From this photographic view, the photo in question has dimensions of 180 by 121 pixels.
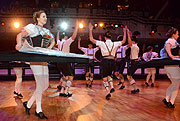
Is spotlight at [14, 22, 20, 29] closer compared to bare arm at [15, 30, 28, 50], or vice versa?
bare arm at [15, 30, 28, 50]

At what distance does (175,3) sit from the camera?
11148 mm

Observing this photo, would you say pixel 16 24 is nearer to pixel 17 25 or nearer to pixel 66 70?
pixel 17 25

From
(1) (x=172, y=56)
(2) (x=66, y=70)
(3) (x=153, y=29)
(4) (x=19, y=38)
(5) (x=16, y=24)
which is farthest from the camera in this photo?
(3) (x=153, y=29)

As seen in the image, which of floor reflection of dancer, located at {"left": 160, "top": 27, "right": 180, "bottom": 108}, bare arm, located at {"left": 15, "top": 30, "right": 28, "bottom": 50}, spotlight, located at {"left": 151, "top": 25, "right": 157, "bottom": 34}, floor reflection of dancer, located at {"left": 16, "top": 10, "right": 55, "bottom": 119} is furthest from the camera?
spotlight, located at {"left": 151, "top": 25, "right": 157, "bottom": 34}

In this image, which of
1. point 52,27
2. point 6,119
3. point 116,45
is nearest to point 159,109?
point 116,45

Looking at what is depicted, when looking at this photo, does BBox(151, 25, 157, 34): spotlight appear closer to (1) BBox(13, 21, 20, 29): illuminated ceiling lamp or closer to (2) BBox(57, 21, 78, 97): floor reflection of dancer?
(2) BBox(57, 21, 78, 97): floor reflection of dancer

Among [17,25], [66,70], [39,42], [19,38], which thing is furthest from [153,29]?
[19,38]

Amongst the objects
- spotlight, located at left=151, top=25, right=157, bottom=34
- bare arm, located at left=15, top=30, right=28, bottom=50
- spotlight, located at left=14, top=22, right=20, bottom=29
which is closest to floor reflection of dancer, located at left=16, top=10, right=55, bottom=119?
bare arm, located at left=15, top=30, right=28, bottom=50

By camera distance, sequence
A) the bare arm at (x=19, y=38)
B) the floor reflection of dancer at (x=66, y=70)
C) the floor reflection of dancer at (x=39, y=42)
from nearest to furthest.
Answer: the bare arm at (x=19, y=38)
the floor reflection of dancer at (x=39, y=42)
the floor reflection of dancer at (x=66, y=70)

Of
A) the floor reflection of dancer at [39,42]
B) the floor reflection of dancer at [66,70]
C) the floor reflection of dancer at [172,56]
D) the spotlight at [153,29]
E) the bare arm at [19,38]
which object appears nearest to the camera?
the bare arm at [19,38]

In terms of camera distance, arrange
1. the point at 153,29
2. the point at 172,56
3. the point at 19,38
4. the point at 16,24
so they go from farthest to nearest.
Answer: the point at 153,29 → the point at 16,24 → the point at 172,56 → the point at 19,38

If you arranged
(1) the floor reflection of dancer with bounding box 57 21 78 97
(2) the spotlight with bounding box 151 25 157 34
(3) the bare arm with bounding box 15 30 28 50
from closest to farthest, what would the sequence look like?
(3) the bare arm with bounding box 15 30 28 50 → (1) the floor reflection of dancer with bounding box 57 21 78 97 → (2) the spotlight with bounding box 151 25 157 34

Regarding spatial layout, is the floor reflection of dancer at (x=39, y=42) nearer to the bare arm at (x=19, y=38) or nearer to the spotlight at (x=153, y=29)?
the bare arm at (x=19, y=38)

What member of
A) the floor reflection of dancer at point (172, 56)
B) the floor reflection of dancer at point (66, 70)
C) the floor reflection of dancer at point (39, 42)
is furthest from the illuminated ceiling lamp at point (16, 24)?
the floor reflection of dancer at point (172, 56)
